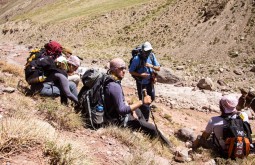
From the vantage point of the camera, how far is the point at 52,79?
22.7 feet

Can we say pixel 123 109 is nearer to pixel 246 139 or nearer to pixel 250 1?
pixel 246 139

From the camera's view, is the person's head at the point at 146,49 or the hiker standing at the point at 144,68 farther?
the hiker standing at the point at 144,68

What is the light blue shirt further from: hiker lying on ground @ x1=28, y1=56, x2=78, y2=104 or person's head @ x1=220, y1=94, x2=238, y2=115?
person's head @ x1=220, y1=94, x2=238, y2=115

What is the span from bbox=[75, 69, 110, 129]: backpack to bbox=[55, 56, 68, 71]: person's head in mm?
1207

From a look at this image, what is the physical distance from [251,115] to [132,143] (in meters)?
6.93

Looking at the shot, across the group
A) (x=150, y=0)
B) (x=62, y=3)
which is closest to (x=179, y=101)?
(x=150, y=0)

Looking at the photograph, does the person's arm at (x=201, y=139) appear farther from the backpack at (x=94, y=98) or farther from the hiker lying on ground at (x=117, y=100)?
the backpack at (x=94, y=98)

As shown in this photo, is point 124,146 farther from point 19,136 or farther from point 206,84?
point 206,84

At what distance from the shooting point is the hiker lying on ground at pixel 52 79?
264 inches

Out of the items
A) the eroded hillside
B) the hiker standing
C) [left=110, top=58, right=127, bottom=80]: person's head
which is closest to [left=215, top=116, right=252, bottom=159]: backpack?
[left=110, top=58, right=127, bottom=80]: person's head

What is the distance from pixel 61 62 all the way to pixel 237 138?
3.68 meters

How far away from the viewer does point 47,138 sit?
418 centimetres

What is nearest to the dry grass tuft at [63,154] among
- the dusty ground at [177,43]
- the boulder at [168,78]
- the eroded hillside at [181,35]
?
the dusty ground at [177,43]

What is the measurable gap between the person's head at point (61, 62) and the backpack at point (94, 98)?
1.21m
